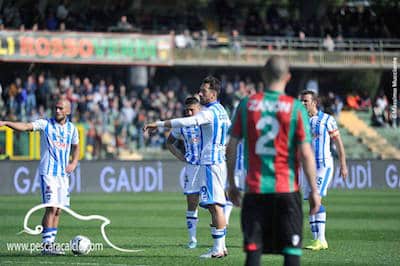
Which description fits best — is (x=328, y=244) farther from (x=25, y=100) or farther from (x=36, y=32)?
(x=36, y=32)

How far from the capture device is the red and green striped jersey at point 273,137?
9586 millimetres

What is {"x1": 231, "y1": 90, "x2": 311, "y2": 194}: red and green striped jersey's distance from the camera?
31.4 feet

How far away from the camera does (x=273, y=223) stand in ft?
31.2

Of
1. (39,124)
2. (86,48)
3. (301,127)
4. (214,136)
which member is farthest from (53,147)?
(86,48)

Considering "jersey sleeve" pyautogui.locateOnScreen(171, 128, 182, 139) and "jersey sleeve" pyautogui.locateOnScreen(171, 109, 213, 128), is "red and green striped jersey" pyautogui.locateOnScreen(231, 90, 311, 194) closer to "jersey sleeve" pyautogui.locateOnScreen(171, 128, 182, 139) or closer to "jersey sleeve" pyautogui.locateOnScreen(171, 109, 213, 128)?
"jersey sleeve" pyautogui.locateOnScreen(171, 109, 213, 128)

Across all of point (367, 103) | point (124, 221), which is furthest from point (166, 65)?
point (124, 221)

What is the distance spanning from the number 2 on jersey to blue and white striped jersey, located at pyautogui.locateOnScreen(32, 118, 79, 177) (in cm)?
593

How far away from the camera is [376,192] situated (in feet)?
106

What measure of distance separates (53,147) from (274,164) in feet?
20.0

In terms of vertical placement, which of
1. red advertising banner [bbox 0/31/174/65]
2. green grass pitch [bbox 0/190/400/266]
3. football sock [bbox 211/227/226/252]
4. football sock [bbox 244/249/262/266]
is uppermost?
red advertising banner [bbox 0/31/174/65]

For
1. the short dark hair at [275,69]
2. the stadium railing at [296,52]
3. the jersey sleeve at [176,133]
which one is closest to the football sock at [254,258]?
the short dark hair at [275,69]

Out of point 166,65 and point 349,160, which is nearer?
point 349,160

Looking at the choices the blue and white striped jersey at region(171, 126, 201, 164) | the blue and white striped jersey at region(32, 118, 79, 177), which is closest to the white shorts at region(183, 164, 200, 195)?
the blue and white striped jersey at region(171, 126, 201, 164)

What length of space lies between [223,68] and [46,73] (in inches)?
369
